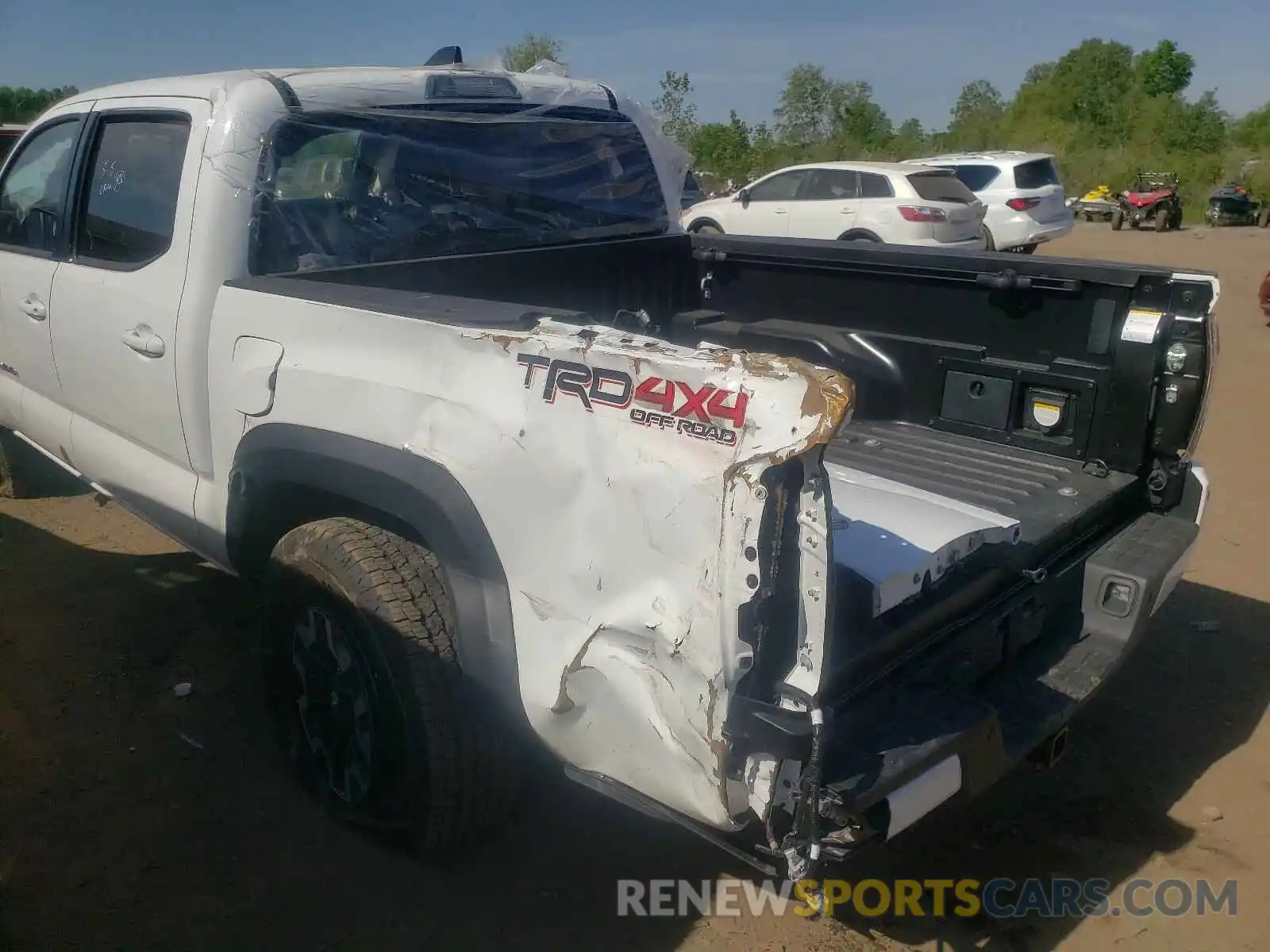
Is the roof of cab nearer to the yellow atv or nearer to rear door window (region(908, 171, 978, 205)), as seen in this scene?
rear door window (region(908, 171, 978, 205))

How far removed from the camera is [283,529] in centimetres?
299

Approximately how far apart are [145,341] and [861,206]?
37.3 ft

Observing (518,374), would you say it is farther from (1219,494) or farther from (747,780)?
(1219,494)

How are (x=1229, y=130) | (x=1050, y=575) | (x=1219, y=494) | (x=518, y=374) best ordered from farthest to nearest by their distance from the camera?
(x=1229, y=130) < (x=1219, y=494) < (x=1050, y=575) < (x=518, y=374)

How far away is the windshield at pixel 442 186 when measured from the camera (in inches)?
121

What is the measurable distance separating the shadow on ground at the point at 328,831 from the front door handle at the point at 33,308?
127cm

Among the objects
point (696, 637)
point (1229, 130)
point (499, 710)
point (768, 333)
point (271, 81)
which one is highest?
point (1229, 130)

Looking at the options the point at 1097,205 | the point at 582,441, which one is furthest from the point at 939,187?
the point at 1097,205

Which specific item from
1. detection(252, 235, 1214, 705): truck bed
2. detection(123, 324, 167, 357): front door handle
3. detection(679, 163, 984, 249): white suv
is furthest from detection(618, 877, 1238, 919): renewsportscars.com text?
detection(679, 163, 984, 249): white suv

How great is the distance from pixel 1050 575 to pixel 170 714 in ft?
9.53

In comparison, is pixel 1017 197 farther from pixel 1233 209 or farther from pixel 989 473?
pixel 1233 209

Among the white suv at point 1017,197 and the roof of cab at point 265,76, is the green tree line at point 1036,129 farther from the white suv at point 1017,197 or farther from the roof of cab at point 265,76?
the roof of cab at point 265,76

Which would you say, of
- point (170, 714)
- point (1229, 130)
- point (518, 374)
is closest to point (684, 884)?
point (518, 374)

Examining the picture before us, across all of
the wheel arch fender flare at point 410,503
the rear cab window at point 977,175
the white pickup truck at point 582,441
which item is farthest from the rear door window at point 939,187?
the wheel arch fender flare at point 410,503
